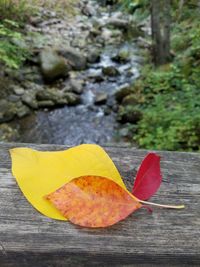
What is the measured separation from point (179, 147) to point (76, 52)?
3310 millimetres

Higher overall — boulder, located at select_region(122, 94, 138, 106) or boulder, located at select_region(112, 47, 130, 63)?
boulder, located at select_region(112, 47, 130, 63)

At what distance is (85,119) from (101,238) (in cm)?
461

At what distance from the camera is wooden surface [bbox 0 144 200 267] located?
46 centimetres

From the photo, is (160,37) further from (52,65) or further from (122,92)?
(52,65)

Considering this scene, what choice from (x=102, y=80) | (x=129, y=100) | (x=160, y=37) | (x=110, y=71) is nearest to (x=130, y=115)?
(x=129, y=100)

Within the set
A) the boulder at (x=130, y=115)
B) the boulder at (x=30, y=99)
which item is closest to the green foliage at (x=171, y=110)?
the boulder at (x=130, y=115)

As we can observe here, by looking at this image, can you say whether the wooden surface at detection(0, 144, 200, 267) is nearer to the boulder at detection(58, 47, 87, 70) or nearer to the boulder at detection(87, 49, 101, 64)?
the boulder at detection(58, 47, 87, 70)

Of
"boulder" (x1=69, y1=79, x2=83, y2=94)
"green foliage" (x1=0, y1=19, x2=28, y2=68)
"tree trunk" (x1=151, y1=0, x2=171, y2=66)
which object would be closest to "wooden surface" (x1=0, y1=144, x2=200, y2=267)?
"green foliage" (x1=0, y1=19, x2=28, y2=68)

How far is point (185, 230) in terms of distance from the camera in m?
0.52

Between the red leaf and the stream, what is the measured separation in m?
3.91

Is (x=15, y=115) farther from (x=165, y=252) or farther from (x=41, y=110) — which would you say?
(x=165, y=252)

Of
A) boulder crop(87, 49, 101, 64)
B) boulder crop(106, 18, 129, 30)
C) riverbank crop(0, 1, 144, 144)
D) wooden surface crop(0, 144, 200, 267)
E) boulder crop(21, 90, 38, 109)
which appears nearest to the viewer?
wooden surface crop(0, 144, 200, 267)

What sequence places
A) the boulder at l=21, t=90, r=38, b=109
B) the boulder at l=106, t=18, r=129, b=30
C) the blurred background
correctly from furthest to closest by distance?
the boulder at l=106, t=18, r=129, b=30 < the boulder at l=21, t=90, r=38, b=109 < the blurred background

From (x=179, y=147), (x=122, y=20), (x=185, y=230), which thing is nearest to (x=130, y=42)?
(x=122, y=20)
